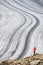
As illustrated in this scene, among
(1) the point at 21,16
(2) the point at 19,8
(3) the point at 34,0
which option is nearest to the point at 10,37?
(1) the point at 21,16

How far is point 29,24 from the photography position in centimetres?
1373

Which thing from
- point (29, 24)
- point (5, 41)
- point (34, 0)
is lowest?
point (5, 41)

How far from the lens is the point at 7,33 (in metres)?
11.9

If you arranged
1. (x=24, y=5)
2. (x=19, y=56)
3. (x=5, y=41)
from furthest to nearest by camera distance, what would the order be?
(x=24, y=5) → (x=5, y=41) → (x=19, y=56)

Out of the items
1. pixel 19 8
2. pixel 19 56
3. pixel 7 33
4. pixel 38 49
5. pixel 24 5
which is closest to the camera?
pixel 19 56

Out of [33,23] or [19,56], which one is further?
[33,23]

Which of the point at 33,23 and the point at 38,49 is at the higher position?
the point at 33,23

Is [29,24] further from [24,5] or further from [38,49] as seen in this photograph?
[24,5]

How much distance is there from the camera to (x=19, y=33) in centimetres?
1187

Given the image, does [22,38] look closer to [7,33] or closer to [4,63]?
[7,33]

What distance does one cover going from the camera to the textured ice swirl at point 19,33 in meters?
9.60

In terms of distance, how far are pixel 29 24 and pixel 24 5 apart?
6.56 metres

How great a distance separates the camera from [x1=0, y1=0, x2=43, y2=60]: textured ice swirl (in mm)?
9602

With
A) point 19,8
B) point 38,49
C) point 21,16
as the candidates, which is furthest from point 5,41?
point 19,8
